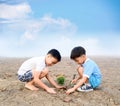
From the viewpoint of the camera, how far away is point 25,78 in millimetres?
7570

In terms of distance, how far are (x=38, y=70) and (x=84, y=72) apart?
0.84 m

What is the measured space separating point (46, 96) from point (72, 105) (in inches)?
21.7

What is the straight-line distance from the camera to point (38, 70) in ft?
23.9

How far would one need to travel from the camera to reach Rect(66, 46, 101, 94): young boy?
7266 millimetres

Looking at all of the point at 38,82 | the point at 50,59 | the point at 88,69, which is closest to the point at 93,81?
the point at 88,69

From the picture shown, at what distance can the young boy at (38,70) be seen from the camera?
23.8 ft

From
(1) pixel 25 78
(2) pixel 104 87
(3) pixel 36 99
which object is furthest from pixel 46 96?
(2) pixel 104 87

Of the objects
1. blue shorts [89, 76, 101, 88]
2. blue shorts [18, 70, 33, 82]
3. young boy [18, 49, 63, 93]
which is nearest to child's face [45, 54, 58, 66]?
young boy [18, 49, 63, 93]

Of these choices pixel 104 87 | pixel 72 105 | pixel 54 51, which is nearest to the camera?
pixel 72 105

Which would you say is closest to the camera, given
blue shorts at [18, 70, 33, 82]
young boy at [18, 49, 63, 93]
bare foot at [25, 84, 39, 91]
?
young boy at [18, 49, 63, 93]

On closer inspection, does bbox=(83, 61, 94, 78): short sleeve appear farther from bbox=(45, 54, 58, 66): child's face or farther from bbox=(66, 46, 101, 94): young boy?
bbox=(45, 54, 58, 66): child's face

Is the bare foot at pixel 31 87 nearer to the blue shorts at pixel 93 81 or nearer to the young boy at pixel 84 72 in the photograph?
the young boy at pixel 84 72

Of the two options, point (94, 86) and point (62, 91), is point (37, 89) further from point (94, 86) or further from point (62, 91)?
point (94, 86)

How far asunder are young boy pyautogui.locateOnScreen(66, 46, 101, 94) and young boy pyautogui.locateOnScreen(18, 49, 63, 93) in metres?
0.33
